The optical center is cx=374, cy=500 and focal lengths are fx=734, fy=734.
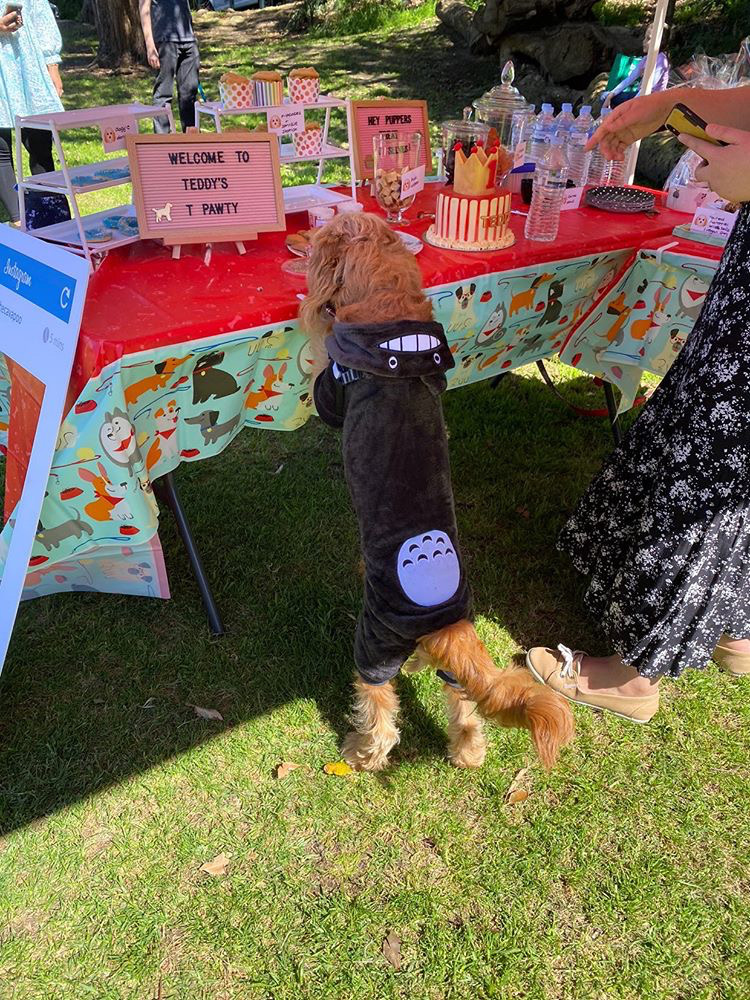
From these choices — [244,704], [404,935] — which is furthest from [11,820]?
[404,935]

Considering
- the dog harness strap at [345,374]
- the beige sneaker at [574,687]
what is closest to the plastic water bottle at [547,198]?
the dog harness strap at [345,374]

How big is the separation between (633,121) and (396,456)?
1.48m

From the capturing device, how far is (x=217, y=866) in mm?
2104

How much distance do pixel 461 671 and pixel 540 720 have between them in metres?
0.24

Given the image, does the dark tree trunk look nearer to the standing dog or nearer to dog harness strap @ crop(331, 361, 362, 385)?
the standing dog

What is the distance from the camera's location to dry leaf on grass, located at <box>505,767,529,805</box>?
231 cm

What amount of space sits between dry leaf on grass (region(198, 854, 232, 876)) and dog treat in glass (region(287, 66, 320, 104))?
8.07 feet

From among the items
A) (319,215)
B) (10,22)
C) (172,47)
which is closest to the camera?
(319,215)

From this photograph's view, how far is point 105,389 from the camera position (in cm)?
185

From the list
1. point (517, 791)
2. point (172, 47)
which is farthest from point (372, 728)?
point (172, 47)

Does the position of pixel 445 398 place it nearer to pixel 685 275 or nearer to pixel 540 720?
pixel 685 275

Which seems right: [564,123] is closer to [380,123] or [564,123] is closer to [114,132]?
[380,123]

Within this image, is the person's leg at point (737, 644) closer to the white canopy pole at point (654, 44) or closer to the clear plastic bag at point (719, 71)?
the clear plastic bag at point (719, 71)

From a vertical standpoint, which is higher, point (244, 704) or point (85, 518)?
point (85, 518)
